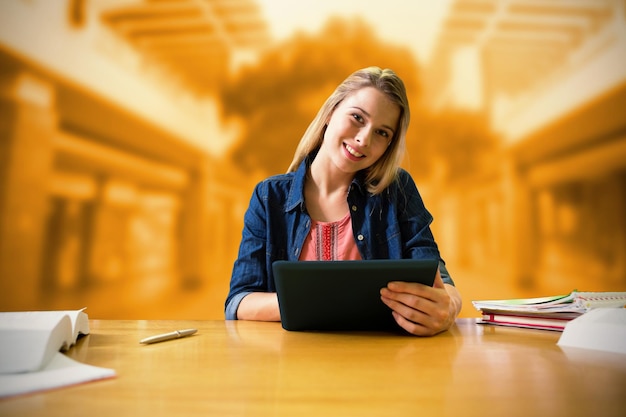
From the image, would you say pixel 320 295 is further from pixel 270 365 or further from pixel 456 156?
pixel 456 156

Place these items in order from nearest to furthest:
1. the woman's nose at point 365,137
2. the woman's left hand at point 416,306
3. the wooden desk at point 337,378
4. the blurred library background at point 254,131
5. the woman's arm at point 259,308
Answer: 1. the wooden desk at point 337,378
2. the woman's left hand at point 416,306
3. the woman's arm at point 259,308
4. the woman's nose at point 365,137
5. the blurred library background at point 254,131

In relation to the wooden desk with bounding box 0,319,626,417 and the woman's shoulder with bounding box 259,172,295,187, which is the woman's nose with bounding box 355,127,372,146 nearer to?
the woman's shoulder with bounding box 259,172,295,187

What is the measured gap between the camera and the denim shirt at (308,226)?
51.3 inches

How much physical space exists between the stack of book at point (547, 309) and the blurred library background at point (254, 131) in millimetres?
1850

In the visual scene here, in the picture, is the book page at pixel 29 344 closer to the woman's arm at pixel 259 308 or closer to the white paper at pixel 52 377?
the white paper at pixel 52 377

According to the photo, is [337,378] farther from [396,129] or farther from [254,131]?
[254,131]

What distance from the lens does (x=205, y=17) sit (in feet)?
9.71

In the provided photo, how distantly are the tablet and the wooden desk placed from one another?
0.14ft

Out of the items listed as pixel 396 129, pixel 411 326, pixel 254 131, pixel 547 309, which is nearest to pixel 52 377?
pixel 411 326

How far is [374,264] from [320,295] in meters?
0.11

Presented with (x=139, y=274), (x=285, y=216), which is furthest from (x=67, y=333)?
(x=139, y=274)

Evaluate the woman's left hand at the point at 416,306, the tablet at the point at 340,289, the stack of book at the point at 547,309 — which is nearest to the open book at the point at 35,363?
the tablet at the point at 340,289

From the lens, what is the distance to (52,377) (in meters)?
0.50

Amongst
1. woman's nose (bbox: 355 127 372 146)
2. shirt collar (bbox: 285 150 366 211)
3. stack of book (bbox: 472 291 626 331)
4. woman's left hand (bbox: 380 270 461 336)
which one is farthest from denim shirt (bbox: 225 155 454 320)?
woman's left hand (bbox: 380 270 461 336)
